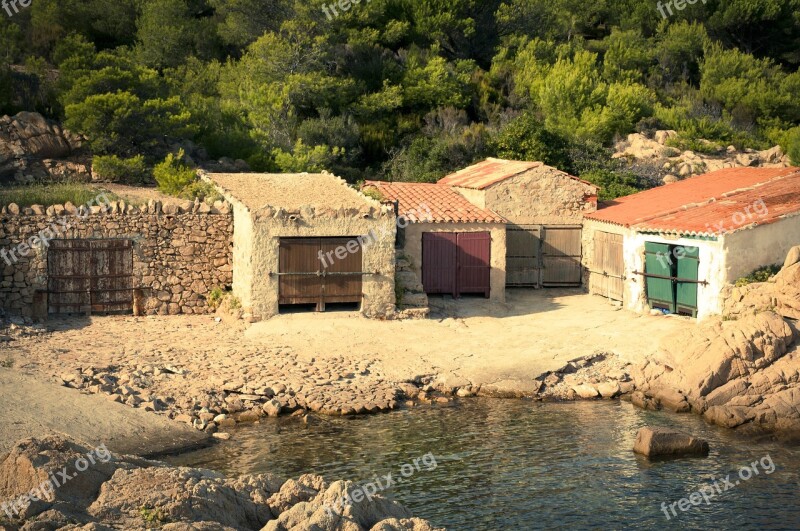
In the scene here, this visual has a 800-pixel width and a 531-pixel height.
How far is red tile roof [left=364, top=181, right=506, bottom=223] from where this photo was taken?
1038 inches

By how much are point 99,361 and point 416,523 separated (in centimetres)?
1065

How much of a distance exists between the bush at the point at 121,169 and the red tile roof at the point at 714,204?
12.8 metres

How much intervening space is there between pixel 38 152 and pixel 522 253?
14165 mm

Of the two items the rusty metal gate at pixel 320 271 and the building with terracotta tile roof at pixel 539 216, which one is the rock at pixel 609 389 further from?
the building with terracotta tile roof at pixel 539 216

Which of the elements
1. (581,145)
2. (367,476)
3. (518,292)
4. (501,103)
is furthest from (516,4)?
(367,476)

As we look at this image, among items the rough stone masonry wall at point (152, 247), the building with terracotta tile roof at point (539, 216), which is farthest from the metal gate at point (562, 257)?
the rough stone masonry wall at point (152, 247)

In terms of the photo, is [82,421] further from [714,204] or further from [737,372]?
[714,204]

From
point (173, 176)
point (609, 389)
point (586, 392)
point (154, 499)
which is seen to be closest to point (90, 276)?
point (173, 176)

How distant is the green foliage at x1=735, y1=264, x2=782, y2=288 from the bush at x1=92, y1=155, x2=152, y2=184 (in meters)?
16.3

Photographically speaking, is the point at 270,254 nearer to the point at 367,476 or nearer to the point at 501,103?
the point at 367,476

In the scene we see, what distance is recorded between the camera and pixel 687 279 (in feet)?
79.1

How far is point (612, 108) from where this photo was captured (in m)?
39.5

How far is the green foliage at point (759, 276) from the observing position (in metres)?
23.1

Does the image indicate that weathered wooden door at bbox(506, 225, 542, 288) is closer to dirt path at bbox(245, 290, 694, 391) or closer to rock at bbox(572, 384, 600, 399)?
dirt path at bbox(245, 290, 694, 391)
